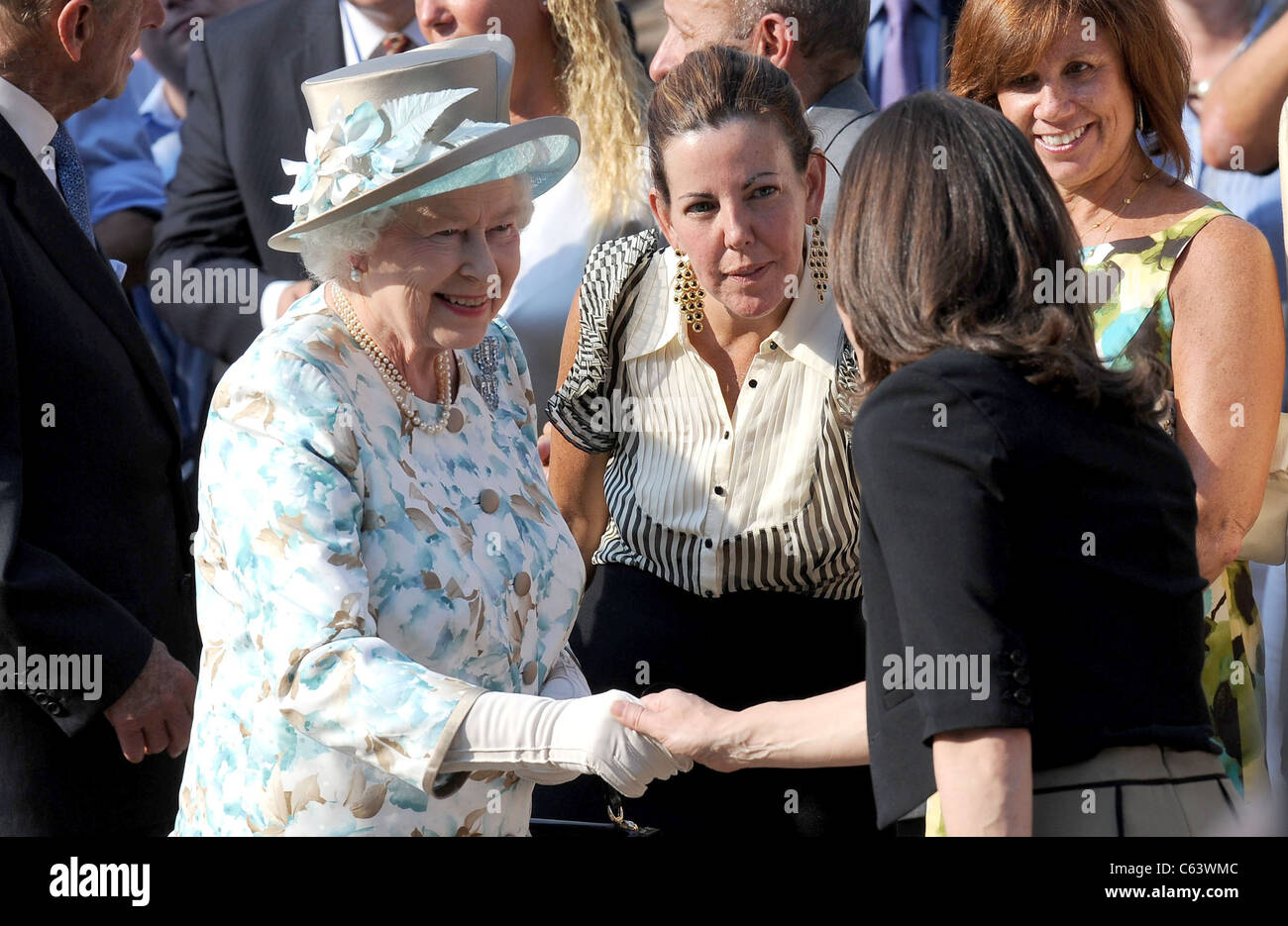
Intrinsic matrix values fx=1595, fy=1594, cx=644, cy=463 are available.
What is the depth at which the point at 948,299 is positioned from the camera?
2.01 metres

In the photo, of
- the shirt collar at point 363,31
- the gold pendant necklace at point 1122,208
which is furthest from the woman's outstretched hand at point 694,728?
the shirt collar at point 363,31

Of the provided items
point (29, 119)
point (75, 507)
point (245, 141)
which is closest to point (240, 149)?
point (245, 141)

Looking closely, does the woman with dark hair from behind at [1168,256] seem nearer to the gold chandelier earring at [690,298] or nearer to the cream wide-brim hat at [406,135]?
the gold chandelier earring at [690,298]

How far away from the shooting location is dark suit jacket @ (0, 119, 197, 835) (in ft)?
9.61

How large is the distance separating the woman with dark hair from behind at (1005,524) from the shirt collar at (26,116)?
77.1 inches

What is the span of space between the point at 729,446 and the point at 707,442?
5cm

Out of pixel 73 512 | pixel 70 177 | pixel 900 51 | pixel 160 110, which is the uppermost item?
pixel 160 110

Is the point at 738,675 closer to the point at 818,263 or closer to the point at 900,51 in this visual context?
the point at 818,263

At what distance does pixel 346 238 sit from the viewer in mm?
2572

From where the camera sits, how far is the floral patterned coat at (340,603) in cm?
229

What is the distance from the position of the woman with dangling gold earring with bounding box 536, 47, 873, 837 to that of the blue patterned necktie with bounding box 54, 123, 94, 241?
3.72 ft
